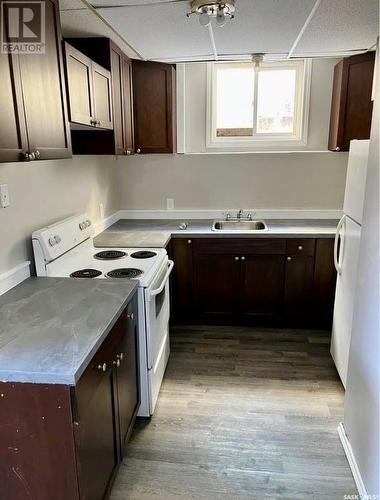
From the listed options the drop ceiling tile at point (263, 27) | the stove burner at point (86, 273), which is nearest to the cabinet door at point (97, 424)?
the stove burner at point (86, 273)

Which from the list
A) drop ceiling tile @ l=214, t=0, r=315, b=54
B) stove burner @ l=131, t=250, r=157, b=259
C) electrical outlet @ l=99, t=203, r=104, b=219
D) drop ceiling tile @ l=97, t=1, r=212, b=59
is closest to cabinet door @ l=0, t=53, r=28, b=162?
drop ceiling tile @ l=97, t=1, r=212, b=59

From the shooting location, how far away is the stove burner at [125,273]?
211 centimetres

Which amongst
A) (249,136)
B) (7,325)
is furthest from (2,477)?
(249,136)

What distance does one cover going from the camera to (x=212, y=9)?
5.71 feet

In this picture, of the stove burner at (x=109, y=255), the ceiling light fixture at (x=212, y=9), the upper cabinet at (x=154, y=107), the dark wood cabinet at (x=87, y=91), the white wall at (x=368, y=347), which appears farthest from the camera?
the upper cabinet at (x=154, y=107)

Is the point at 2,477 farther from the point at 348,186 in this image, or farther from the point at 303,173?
the point at 303,173

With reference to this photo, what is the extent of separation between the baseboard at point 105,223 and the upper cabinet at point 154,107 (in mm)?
684

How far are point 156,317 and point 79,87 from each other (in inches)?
52.6

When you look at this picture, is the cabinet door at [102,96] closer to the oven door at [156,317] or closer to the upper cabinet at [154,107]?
the upper cabinet at [154,107]

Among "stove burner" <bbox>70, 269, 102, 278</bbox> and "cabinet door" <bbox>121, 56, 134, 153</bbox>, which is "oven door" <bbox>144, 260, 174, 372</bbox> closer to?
"stove burner" <bbox>70, 269, 102, 278</bbox>

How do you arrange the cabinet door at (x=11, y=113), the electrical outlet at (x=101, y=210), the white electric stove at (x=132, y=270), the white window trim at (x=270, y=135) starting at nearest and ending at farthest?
the cabinet door at (x=11, y=113) → the white electric stove at (x=132, y=270) → the electrical outlet at (x=101, y=210) → the white window trim at (x=270, y=135)

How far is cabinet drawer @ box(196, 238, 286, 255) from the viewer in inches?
122

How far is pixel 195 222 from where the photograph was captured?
356cm

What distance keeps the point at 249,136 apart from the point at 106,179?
1.40 metres
